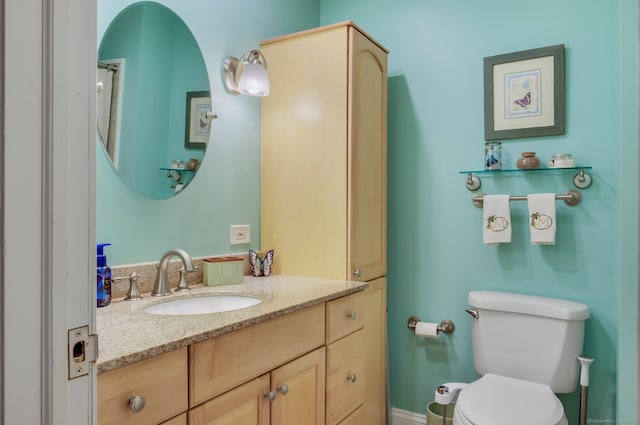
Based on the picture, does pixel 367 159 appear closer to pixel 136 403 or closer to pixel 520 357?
pixel 520 357

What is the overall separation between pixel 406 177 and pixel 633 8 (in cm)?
116

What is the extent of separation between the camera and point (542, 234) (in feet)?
6.38

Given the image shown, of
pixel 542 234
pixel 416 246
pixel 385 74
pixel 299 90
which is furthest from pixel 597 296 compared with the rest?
pixel 299 90

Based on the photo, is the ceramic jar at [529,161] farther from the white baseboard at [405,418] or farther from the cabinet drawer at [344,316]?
the white baseboard at [405,418]

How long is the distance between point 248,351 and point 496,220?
1372mm

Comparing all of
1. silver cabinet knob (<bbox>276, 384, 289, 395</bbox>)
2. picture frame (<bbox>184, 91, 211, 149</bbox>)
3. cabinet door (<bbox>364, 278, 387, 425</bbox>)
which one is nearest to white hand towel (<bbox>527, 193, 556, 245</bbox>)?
cabinet door (<bbox>364, 278, 387, 425</bbox>)

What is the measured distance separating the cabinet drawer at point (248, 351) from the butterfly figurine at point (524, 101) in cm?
138

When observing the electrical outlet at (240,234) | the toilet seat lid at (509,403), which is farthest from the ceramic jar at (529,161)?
the electrical outlet at (240,234)

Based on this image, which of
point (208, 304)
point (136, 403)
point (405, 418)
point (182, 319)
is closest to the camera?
point (136, 403)

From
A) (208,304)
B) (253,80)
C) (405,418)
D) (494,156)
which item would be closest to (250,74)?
(253,80)

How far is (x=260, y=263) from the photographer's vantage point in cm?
199

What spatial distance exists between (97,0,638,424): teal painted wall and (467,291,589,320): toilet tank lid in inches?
4.5

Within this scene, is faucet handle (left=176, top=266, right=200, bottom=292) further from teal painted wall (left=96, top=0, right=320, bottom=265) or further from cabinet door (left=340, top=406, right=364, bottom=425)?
cabinet door (left=340, top=406, right=364, bottom=425)

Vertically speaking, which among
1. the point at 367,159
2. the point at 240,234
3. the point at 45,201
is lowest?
the point at 240,234
